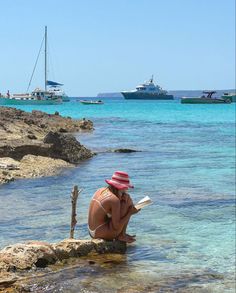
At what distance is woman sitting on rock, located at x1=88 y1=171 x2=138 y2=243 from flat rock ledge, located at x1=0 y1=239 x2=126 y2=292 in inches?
7.3

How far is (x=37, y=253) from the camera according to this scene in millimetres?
7824

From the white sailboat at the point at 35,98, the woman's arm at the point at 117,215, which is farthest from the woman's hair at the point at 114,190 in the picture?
the white sailboat at the point at 35,98

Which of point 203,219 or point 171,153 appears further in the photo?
point 171,153

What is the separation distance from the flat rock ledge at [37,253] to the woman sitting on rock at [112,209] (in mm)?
186

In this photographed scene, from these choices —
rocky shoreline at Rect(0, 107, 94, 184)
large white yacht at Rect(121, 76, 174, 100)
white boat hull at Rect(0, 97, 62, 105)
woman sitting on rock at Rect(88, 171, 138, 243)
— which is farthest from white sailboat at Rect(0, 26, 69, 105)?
woman sitting on rock at Rect(88, 171, 138, 243)

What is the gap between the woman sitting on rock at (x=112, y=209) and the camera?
8711mm

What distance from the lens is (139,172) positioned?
63.9ft

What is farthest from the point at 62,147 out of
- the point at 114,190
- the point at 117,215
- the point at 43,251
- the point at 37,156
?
the point at 43,251

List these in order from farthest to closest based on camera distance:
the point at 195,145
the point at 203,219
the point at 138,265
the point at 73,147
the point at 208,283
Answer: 1. the point at 195,145
2. the point at 73,147
3. the point at 203,219
4. the point at 138,265
5. the point at 208,283

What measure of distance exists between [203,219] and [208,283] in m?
4.33

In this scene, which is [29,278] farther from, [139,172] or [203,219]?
[139,172]

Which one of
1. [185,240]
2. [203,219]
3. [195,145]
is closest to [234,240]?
[185,240]

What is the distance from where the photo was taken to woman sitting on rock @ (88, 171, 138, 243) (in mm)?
8711

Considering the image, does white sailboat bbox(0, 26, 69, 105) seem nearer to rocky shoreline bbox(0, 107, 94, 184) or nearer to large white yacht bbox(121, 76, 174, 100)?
large white yacht bbox(121, 76, 174, 100)
